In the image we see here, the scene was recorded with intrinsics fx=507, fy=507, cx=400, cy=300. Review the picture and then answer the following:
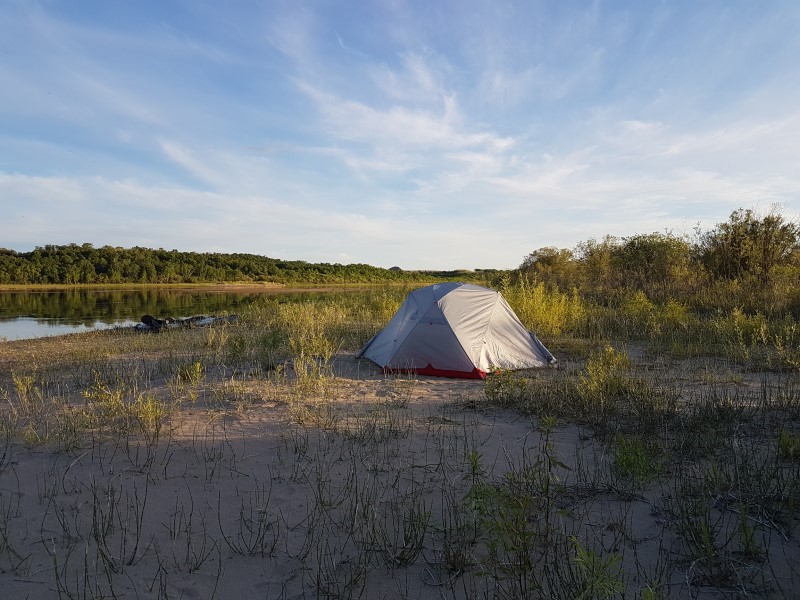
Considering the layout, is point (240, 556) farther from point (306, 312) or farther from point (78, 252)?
point (78, 252)

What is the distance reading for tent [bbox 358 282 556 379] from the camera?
814cm

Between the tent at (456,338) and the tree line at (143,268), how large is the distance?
54.9m

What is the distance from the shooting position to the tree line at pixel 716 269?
46.6 ft

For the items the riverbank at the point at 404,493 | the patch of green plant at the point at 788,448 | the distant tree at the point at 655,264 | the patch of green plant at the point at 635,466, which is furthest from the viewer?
the distant tree at the point at 655,264

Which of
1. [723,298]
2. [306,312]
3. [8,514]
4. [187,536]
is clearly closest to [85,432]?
[8,514]

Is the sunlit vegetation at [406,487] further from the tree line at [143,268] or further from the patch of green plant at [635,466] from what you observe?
the tree line at [143,268]

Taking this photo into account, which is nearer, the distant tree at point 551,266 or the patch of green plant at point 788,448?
the patch of green plant at point 788,448

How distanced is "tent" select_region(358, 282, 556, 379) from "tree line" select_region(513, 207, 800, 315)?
25.5ft

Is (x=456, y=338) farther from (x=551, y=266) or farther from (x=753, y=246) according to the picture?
(x=551, y=266)

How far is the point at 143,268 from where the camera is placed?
5841 centimetres

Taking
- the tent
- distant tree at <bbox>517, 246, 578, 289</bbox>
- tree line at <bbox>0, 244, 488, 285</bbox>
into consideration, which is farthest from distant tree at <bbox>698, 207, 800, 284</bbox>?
tree line at <bbox>0, 244, 488, 285</bbox>

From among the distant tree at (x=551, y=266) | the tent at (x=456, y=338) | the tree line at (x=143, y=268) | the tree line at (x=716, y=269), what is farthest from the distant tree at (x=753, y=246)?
the tree line at (x=143, y=268)

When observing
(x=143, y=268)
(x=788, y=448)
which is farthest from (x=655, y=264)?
(x=143, y=268)

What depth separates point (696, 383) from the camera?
23.1ft
